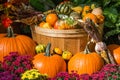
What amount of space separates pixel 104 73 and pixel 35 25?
1.60 metres

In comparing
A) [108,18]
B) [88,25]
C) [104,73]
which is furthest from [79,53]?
[108,18]

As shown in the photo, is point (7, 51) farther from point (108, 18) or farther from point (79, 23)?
point (108, 18)

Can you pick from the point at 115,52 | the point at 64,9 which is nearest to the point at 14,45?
the point at 64,9

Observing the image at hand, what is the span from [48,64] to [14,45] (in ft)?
2.06

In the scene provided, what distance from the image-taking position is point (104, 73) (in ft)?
12.3

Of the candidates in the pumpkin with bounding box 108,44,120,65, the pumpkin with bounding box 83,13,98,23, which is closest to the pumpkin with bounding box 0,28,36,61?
the pumpkin with bounding box 83,13,98,23

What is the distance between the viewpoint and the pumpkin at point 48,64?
4273mm

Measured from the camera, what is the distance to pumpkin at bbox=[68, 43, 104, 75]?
4.31 m

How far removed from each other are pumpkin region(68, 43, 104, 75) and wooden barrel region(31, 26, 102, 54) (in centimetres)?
34

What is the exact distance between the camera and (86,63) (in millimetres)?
4316

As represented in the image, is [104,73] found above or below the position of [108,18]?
below

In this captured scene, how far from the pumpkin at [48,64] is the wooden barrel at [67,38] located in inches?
15.5

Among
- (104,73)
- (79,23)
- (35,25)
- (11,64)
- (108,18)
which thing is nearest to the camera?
(104,73)

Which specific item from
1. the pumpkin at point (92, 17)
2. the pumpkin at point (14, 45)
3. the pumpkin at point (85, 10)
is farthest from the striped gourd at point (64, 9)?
the pumpkin at point (14, 45)
